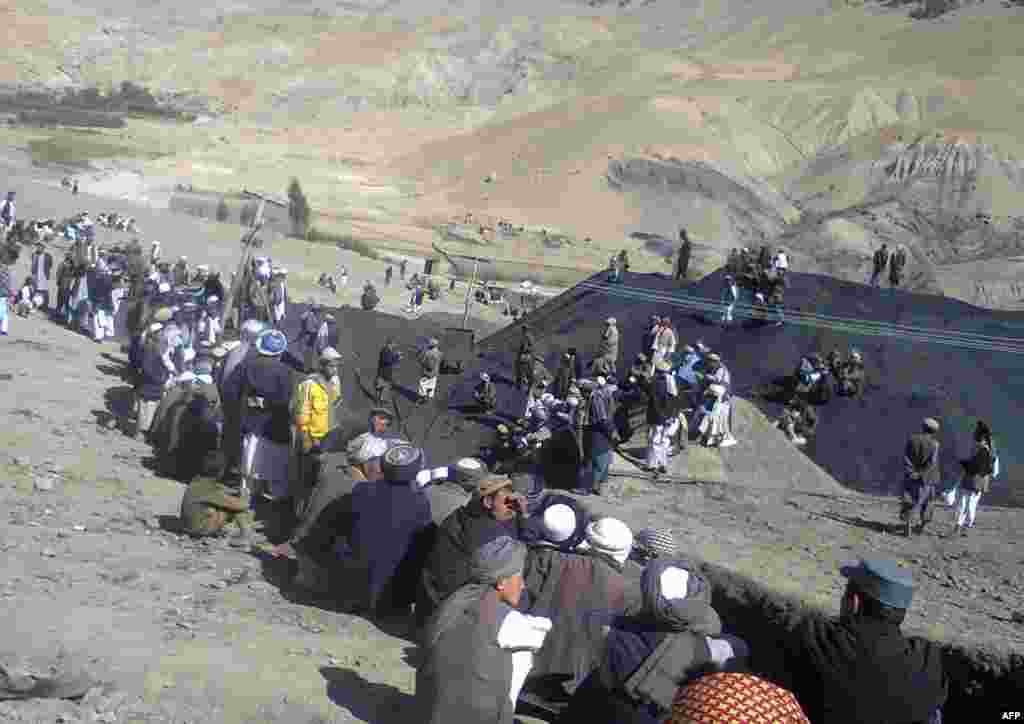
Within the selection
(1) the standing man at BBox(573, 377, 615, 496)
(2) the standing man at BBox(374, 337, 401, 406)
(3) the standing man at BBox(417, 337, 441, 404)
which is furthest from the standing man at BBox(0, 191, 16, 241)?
(1) the standing man at BBox(573, 377, 615, 496)

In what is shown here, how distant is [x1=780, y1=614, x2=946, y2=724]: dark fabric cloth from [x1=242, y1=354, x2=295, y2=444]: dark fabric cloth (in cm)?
531

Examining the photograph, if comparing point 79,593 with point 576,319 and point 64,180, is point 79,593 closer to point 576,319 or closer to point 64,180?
point 576,319

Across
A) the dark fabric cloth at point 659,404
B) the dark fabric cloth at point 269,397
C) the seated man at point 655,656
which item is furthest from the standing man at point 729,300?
the seated man at point 655,656

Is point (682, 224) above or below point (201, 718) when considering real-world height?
above

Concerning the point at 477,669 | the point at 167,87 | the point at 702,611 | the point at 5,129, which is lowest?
the point at 477,669

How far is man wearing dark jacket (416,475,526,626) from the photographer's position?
5812 mm

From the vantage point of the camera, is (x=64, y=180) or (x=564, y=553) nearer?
(x=564, y=553)

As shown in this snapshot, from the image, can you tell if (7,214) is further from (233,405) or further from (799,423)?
(233,405)

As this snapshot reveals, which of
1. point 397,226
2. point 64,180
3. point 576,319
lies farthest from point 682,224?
point 576,319

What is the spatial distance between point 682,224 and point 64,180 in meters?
26.1

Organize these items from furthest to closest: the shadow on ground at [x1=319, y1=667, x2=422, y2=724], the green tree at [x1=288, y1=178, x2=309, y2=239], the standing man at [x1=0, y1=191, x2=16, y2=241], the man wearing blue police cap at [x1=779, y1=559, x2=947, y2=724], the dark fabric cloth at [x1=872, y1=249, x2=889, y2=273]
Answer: the green tree at [x1=288, y1=178, x2=309, y2=239] < the standing man at [x1=0, y1=191, x2=16, y2=241] < the dark fabric cloth at [x1=872, y1=249, x2=889, y2=273] < the shadow on ground at [x1=319, y1=667, x2=422, y2=724] < the man wearing blue police cap at [x1=779, y1=559, x2=947, y2=724]

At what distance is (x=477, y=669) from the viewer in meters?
4.35

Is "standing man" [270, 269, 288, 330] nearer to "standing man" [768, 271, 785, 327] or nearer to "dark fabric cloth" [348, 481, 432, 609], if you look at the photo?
"standing man" [768, 271, 785, 327]

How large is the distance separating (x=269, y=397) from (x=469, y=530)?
3.25 meters
